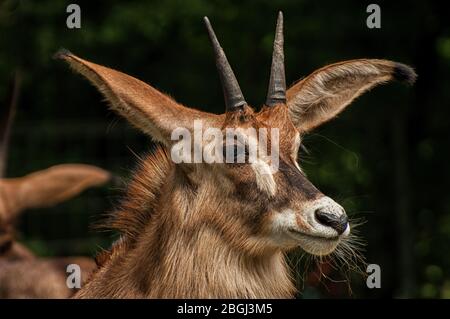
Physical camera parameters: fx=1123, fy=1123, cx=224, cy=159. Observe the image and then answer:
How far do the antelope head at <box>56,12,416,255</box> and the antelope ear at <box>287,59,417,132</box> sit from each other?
338mm

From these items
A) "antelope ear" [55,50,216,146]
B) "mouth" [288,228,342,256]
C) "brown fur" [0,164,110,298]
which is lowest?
"brown fur" [0,164,110,298]

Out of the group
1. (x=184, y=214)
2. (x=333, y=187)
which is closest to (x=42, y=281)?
(x=184, y=214)

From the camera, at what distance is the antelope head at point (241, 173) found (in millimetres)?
5258

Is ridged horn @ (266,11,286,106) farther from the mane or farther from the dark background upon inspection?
the dark background

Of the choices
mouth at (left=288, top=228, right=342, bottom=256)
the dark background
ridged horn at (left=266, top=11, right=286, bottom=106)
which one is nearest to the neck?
mouth at (left=288, top=228, right=342, bottom=256)

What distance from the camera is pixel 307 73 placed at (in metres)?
12.5

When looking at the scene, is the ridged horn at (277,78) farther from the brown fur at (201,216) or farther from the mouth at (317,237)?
the mouth at (317,237)

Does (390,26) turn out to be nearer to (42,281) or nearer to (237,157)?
(42,281)

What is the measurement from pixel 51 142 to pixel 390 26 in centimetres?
456

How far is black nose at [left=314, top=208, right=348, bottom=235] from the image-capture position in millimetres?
5156

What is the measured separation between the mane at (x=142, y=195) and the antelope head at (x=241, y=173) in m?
0.13

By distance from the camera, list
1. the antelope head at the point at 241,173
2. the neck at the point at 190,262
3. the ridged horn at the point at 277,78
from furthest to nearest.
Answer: the ridged horn at the point at 277,78 < the neck at the point at 190,262 < the antelope head at the point at 241,173

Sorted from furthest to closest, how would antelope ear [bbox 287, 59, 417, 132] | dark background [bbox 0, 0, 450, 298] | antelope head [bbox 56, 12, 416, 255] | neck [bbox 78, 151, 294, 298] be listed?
dark background [bbox 0, 0, 450, 298], antelope ear [bbox 287, 59, 417, 132], neck [bbox 78, 151, 294, 298], antelope head [bbox 56, 12, 416, 255]

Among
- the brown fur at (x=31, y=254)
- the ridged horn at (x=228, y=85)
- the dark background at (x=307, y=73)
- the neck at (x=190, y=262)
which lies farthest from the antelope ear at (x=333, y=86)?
the dark background at (x=307, y=73)
